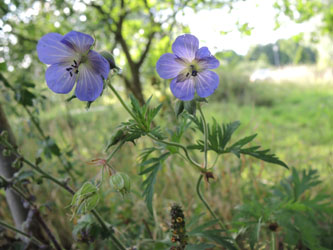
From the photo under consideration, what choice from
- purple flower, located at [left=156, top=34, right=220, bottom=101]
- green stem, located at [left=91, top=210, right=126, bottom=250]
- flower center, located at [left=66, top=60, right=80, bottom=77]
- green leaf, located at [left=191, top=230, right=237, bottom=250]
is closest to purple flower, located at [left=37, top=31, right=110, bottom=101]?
flower center, located at [left=66, top=60, right=80, bottom=77]

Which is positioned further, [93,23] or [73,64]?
[93,23]

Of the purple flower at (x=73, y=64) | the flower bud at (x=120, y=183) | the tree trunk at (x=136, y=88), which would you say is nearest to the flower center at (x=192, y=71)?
the purple flower at (x=73, y=64)

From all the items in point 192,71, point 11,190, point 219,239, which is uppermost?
point 192,71

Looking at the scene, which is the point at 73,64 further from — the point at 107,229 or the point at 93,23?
the point at 93,23

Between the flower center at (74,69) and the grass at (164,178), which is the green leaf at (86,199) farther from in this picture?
the flower center at (74,69)

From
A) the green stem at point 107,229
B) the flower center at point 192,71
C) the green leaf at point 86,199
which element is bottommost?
the green stem at point 107,229

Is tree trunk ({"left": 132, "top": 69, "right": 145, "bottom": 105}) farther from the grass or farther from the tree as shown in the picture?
the grass

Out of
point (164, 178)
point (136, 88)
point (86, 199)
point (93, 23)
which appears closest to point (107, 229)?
point (86, 199)
